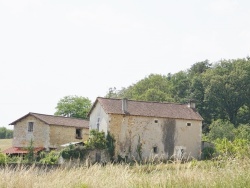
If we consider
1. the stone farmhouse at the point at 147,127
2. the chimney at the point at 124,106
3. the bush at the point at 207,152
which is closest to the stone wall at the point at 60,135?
the stone farmhouse at the point at 147,127

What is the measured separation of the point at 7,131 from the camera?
90.5 meters

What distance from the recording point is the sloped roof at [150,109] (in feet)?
137

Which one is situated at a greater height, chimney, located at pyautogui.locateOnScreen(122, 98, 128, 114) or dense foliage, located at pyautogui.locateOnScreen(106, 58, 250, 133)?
dense foliage, located at pyautogui.locateOnScreen(106, 58, 250, 133)

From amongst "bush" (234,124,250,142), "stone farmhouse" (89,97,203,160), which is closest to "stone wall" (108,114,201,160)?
"stone farmhouse" (89,97,203,160)

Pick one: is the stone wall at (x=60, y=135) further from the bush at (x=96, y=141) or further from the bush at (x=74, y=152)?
the bush at (x=74, y=152)

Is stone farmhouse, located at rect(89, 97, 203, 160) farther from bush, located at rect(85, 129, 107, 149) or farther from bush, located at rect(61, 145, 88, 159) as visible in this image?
bush, located at rect(61, 145, 88, 159)

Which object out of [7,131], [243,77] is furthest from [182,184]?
[7,131]

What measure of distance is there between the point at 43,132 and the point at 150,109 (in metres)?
12.1

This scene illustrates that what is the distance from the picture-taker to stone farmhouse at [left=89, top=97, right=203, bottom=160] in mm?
41062

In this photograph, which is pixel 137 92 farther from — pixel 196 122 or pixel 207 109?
pixel 196 122

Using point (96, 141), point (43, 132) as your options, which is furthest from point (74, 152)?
point (43, 132)

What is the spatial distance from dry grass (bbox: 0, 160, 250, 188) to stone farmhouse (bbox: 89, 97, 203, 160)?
29123 millimetres

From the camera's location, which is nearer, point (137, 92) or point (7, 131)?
point (137, 92)

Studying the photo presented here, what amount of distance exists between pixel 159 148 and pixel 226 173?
33.0 m
